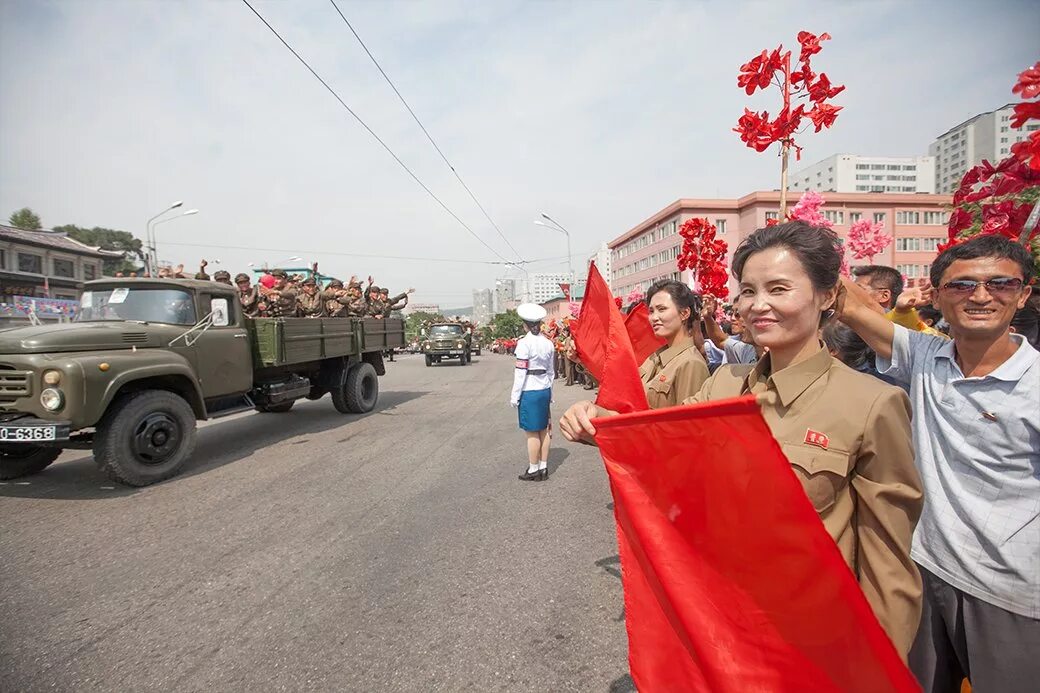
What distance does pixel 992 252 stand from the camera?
154cm

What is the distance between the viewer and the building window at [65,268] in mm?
33125

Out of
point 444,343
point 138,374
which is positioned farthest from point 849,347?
point 444,343

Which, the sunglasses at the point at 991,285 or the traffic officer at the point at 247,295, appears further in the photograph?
the traffic officer at the point at 247,295

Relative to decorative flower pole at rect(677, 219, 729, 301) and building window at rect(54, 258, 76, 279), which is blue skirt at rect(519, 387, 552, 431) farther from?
building window at rect(54, 258, 76, 279)

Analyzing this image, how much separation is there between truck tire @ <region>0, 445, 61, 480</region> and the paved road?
0.65ft

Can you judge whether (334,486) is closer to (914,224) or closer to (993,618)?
(993,618)

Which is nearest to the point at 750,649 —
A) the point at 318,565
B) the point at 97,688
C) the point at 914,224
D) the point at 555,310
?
the point at 97,688

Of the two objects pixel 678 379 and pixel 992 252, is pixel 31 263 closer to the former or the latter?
pixel 678 379

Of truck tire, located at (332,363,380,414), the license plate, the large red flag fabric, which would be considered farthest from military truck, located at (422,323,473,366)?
the large red flag fabric

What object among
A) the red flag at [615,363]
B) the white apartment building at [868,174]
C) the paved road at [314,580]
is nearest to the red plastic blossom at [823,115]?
the red flag at [615,363]

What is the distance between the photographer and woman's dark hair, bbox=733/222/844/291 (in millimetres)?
1366

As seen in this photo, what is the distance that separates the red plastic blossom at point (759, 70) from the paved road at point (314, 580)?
296 centimetres

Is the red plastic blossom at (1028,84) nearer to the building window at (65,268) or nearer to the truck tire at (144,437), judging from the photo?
the truck tire at (144,437)

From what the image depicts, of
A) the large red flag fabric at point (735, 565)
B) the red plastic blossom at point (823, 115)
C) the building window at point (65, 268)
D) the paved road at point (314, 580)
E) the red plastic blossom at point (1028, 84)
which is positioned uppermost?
the building window at point (65, 268)
